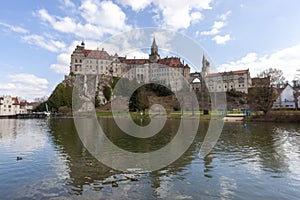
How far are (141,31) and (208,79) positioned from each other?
99837mm

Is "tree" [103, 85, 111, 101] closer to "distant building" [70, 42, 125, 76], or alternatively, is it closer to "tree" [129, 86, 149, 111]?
"distant building" [70, 42, 125, 76]

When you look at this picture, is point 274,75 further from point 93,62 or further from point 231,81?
point 93,62

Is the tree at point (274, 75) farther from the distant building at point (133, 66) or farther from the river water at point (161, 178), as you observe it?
the distant building at point (133, 66)

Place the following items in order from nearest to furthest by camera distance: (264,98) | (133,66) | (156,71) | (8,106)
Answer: (264,98)
(8,106)
(156,71)
(133,66)

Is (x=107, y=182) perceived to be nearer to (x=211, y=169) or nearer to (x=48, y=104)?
(x=211, y=169)

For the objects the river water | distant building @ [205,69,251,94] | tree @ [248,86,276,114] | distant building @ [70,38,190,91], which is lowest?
the river water

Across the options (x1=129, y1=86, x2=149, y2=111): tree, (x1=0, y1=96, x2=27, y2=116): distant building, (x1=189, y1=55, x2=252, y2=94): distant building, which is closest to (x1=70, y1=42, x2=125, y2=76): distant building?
(x1=0, y1=96, x2=27, y2=116): distant building

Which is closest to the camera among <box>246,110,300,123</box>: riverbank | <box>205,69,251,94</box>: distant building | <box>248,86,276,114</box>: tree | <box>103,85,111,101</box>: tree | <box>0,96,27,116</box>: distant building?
<box>246,110,300,123</box>: riverbank

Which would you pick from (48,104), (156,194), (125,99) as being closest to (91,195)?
(156,194)

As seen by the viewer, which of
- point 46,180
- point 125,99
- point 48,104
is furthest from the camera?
point 48,104

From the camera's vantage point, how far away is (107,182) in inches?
335

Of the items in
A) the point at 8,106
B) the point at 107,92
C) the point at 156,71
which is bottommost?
the point at 8,106

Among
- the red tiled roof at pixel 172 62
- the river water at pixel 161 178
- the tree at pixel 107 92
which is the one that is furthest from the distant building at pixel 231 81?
the river water at pixel 161 178

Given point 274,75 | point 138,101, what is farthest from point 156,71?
point 274,75
